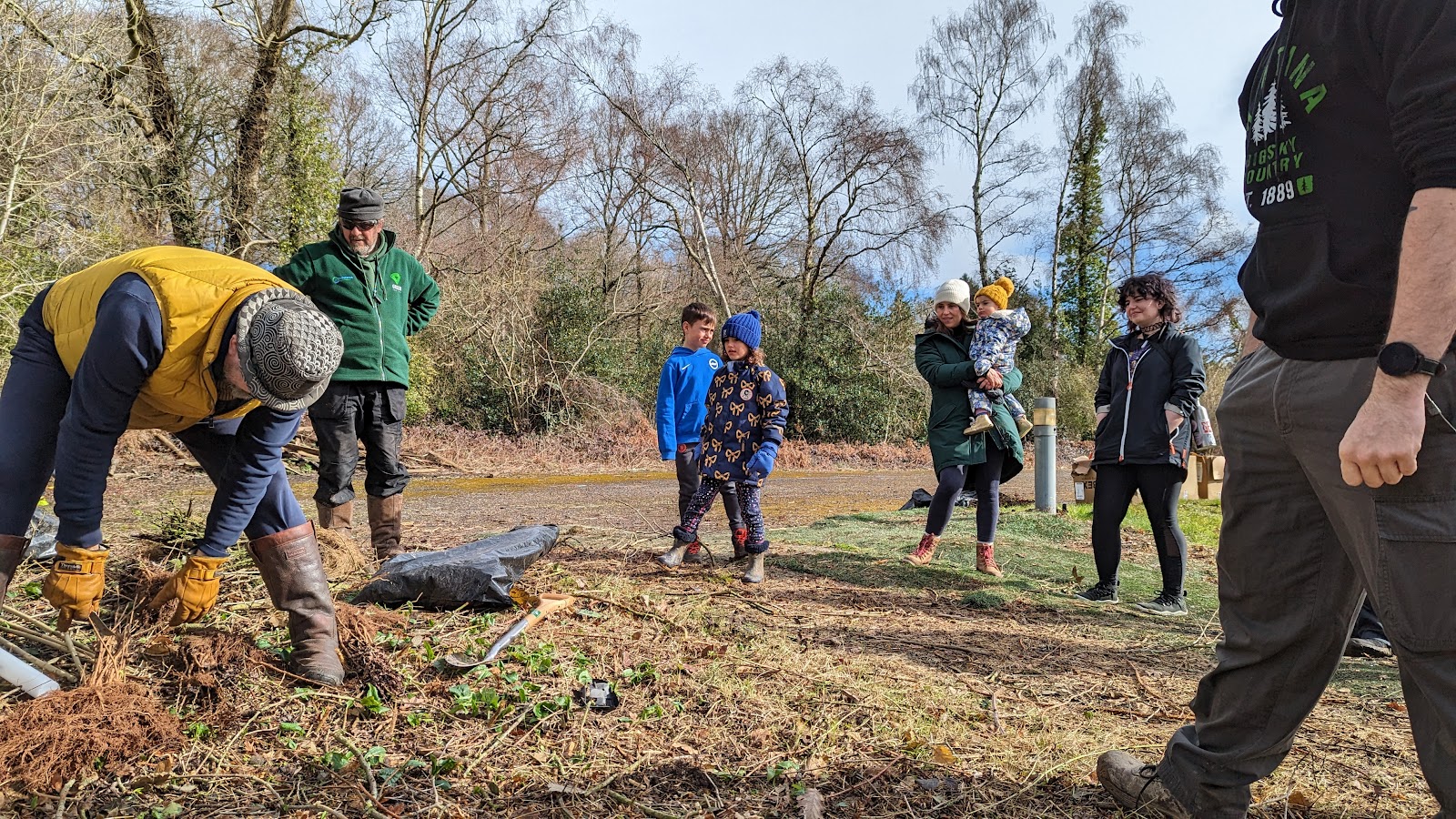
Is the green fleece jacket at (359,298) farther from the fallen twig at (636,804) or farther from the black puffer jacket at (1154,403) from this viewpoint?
the black puffer jacket at (1154,403)

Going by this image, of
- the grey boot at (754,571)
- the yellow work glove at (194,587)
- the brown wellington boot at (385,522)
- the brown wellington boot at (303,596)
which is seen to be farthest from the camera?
the grey boot at (754,571)

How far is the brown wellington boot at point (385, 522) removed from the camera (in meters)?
4.80

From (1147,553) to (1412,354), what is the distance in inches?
232

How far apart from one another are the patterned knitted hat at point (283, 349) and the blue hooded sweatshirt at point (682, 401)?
3466mm

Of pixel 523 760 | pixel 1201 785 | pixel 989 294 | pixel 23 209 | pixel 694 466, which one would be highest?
pixel 23 209

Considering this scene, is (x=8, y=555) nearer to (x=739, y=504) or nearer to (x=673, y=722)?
(x=673, y=722)

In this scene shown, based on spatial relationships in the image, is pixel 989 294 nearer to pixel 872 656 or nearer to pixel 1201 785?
pixel 872 656

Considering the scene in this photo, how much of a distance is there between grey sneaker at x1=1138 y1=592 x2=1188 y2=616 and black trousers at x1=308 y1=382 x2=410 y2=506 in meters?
4.27

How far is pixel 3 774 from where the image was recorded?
2.31 metres

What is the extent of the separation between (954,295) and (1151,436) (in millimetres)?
1474

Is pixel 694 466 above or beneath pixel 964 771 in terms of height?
above

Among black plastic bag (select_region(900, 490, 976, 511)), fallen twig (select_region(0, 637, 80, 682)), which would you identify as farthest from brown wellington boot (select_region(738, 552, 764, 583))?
black plastic bag (select_region(900, 490, 976, 511))

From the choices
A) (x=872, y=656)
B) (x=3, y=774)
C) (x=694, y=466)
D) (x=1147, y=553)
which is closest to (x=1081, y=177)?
(x=1147, y=553)

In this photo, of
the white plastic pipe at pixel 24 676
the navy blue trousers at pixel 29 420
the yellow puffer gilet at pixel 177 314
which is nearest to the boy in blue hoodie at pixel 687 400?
the navy blue trousers at pixel 29 420
